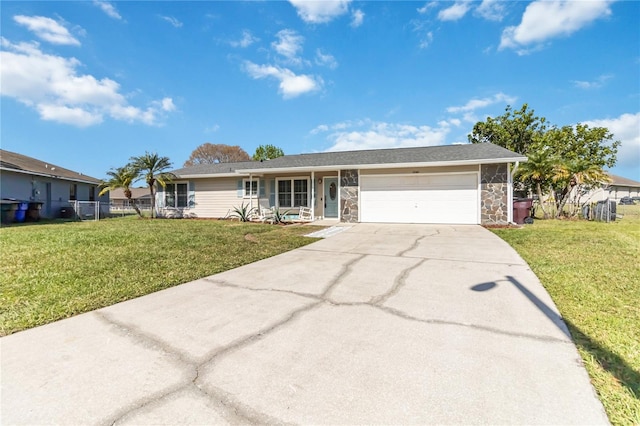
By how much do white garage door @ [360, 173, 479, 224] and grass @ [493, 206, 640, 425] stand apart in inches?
194

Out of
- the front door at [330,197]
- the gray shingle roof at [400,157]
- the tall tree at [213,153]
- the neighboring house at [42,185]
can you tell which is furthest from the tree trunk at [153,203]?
the tall tree at [213,153]

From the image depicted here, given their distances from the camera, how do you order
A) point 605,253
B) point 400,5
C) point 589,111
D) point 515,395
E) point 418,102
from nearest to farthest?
point 515,395
point 605,253
point 400,5
point 418,102
point 589,111

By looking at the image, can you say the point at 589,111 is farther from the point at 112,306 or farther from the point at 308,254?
the point at 112,306

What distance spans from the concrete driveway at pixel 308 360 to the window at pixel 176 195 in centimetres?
1491

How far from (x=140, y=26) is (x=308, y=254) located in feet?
35.9

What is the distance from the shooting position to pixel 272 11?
1104cm

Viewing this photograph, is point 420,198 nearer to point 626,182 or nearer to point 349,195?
point 349,195

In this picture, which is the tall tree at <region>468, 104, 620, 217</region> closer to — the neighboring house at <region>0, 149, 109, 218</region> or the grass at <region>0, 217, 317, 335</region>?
the grass at <region>0, 217, 317, 335</region>

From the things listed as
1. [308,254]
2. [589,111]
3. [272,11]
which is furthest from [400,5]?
[589,111]

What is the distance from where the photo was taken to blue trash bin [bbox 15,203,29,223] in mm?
Answer: 14430

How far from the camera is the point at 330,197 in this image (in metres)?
14.8

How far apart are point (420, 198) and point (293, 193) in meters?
6.67

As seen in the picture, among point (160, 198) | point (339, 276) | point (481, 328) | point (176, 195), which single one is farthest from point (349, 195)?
point (160, 198)

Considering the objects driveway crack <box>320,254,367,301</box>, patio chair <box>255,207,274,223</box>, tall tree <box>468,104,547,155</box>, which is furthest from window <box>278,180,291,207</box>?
tall tree <box>468,104,547,155</box>
